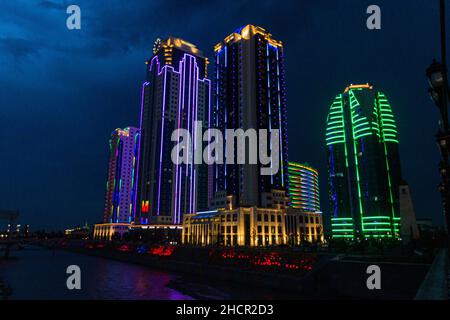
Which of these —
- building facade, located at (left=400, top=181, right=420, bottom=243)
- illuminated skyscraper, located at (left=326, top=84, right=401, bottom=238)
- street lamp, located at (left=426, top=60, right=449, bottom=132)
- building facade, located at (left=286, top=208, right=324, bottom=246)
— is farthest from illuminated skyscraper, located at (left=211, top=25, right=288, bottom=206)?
street lamp, located at (left=426, top=60, right=449, bottom=132)

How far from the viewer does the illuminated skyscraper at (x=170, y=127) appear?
16838 cm

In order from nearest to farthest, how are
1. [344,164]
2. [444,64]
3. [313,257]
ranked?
[444,64]
[313,257]
[344,164]

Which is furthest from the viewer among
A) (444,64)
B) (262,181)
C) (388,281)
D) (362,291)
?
(262,181)

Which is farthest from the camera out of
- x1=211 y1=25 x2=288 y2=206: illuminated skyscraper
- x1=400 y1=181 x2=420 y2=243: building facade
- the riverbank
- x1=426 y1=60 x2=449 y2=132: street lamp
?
x1=211 y1=25 x2=288 y2=206: illuminated skyscraper

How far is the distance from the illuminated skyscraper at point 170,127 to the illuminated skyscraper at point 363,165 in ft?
263

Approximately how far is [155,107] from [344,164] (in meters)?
120

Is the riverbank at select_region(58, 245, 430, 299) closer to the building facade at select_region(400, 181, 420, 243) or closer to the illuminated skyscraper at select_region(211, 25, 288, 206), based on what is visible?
the building facade at select_region(400, 181, 420, 243)

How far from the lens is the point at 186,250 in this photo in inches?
3265

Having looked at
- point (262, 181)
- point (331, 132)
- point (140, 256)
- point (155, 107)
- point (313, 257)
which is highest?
point (155, 107)

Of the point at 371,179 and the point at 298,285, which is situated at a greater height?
→ the point at 371,179

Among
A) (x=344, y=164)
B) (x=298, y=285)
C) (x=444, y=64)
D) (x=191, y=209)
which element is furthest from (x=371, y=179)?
(x=444, y=64)

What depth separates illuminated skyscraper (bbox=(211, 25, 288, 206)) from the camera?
12000cm

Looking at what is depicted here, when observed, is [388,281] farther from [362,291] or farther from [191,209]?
[191,209]

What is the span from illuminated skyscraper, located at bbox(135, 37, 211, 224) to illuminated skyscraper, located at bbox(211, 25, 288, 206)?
155ft
